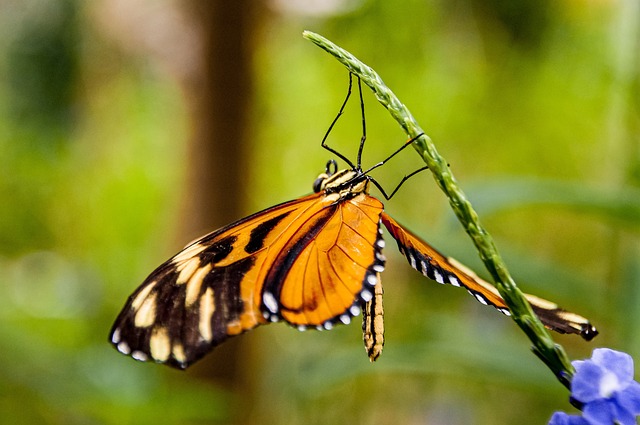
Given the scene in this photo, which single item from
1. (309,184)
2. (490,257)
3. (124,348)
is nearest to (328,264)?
(124,348)

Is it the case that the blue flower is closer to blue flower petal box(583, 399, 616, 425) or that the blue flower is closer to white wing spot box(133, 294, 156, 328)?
blue flower petal box(583, 399, 616, 425)

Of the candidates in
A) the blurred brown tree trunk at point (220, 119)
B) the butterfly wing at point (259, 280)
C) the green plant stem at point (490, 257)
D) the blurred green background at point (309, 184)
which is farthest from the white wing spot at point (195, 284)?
the blurred brown tree trunk at point (220, 119)

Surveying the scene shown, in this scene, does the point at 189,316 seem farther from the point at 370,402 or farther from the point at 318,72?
the point at 318,72

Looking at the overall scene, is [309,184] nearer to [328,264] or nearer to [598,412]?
[328,264]

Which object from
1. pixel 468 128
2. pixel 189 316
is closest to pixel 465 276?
pixel 189 316

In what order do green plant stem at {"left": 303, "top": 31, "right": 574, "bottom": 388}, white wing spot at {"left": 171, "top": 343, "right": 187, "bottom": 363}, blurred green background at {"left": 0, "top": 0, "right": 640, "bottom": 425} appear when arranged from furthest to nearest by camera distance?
blurred green background at {"left": 0, "top": 0, "right": 640, "bottom": 425} < white wing spot at {"left": 171, "top": 343, "right": 187, "bottom": 363} < green plant stem at {"left": 303, "top": 31, "right": 574, "bottom": 388}

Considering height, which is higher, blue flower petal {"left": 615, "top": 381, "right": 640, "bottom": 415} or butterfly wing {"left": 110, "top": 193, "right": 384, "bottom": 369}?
butterfly wing {"left": 110, "top": 193, "right": 384, "bottom": 369}

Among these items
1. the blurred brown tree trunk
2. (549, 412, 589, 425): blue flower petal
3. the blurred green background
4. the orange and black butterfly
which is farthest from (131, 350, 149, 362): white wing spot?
the blurred brown tree trunk
